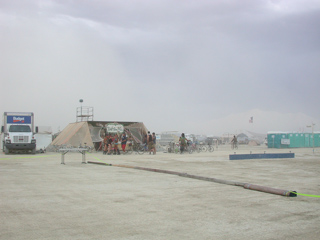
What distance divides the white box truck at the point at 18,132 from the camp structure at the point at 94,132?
3.71 m

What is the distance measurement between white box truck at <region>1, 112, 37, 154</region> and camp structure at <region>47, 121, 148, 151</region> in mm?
3713

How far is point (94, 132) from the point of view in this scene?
109 feet

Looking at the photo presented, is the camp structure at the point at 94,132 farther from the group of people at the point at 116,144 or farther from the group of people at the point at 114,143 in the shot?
the group of people at the point at 114,143

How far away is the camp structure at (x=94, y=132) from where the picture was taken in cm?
3256

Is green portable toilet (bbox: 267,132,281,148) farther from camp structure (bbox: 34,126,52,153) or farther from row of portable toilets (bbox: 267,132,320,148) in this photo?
camp structure (bbox: 34,126,52,153)

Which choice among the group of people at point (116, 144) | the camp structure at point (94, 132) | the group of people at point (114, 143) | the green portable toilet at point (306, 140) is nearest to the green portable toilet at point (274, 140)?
the green portable toilet at point (306, 140)

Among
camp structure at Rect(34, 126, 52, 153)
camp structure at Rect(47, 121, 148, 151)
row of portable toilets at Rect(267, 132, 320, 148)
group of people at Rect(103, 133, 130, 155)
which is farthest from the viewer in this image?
row of portable toilets at Rect(267, 132, 320, 148)

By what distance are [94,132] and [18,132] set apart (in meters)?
6.76

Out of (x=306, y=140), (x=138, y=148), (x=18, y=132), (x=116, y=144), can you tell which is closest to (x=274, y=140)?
(x=306, y=140)

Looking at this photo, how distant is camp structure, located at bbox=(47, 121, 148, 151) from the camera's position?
32.6 metres

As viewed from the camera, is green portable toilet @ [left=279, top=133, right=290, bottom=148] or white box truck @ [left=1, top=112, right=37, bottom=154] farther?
green portable toilet @ [left=279, top=133, right=290, bottom=148]

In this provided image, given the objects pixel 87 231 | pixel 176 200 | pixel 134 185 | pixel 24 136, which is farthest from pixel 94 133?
pixel 87 231

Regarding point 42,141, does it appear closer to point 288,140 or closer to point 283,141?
point 283,141

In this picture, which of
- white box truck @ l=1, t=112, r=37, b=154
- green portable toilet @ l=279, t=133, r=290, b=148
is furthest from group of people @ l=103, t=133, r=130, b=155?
green portable toilet @ l=279, t=133, r=290, b=148
